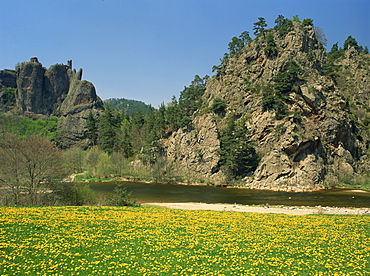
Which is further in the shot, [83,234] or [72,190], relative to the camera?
[72,190]

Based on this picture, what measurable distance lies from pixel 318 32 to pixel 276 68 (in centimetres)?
4623

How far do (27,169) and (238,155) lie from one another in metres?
67.8

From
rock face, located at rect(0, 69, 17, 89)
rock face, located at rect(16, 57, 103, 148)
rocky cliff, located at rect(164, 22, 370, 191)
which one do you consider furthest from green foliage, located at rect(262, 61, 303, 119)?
rock face, located at rect(0, 69, 17, 89)

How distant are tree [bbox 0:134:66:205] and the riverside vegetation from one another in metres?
37.9

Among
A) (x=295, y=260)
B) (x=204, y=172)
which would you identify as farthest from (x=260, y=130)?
(x=295, y=260)

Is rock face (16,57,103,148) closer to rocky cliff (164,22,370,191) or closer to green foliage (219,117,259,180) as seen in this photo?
rocky cliff (164,22,370,191)

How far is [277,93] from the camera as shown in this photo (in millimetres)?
87000

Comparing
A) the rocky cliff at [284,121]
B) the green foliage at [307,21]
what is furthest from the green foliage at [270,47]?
the green foliage at [307,21]

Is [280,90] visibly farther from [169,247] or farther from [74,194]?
[169,247]

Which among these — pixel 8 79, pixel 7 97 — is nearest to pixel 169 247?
pixel 7 97

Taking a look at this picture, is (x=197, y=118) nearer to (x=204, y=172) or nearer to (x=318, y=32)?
(x=204, y=172)

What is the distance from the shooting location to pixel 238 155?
8550 cm

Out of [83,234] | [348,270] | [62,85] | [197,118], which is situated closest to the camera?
[348,270]

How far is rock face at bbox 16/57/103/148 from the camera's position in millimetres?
153875
